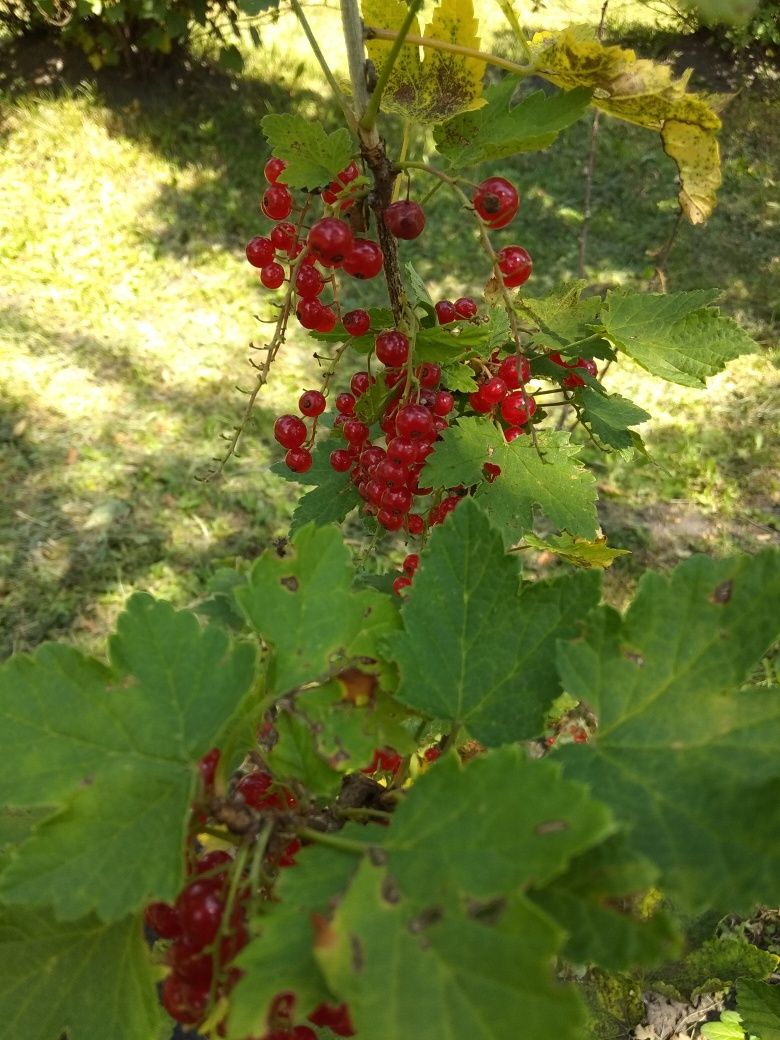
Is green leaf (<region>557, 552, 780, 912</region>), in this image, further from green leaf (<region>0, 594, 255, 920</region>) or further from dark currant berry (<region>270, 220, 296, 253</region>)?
dark currant berry (<region>270, 220, 296, 253</region>)

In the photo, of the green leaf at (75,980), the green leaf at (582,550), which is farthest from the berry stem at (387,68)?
the green leaf at (75,980)

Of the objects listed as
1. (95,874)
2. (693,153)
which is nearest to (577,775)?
(95,874)

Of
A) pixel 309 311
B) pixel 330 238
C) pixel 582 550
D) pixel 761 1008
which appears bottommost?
pixel 761 1008

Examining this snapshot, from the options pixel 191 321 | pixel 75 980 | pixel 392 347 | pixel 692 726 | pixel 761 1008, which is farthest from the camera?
pixel 191 321

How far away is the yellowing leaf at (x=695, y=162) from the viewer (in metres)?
0.94

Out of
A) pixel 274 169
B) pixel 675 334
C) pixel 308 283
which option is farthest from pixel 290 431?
pixel 675 334

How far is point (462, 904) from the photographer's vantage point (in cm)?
58

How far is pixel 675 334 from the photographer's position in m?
1.27

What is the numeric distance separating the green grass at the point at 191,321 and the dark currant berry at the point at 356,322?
2.16m

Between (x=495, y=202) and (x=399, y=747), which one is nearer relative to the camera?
(x=399, y=747)

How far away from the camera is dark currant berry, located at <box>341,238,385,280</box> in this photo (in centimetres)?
98

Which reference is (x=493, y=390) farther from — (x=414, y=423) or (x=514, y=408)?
(x=414, y=423)

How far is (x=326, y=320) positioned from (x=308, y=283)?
0.06 meters

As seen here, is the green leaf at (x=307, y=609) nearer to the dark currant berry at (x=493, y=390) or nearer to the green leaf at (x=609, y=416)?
the dark currant berry at (x=493, y=390)
